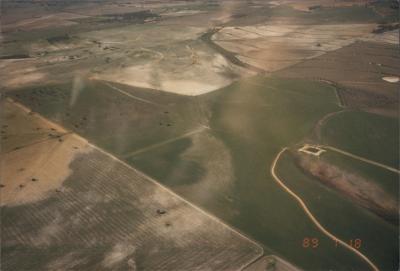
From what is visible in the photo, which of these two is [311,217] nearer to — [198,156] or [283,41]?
[198,156]

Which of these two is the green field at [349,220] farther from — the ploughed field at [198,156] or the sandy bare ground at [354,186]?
the sandy bare ground at [354,186]

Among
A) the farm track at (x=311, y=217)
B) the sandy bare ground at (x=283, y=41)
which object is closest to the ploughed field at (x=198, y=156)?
the farm track at (x=311, y=217)

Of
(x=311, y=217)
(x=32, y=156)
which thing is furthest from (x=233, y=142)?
(x=32, y=156)

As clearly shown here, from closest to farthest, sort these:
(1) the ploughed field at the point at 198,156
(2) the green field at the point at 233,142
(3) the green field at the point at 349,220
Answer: (3) the green field at the point at 349,220 < (1) the ploughed field at the point at 198,156 < (2) the green field at the point at 233,142

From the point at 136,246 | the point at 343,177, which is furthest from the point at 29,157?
the point at 343,177

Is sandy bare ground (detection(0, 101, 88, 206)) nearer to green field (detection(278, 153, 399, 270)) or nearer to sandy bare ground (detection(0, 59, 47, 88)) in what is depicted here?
sandy bare ground (detection(0, 59, 47, 88))

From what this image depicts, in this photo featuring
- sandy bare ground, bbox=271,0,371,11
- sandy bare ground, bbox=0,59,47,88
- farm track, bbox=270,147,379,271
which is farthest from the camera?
sandy bare ground, bbox=271,0,371,11

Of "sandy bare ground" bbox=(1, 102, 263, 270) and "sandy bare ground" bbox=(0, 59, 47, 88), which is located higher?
"sandy bare ground" bbox=(0, 59, 47, 88)

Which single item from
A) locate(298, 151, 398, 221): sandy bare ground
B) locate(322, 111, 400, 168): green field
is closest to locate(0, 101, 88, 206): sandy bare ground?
locate(298, 151, 398, 221): sandy bare ground
